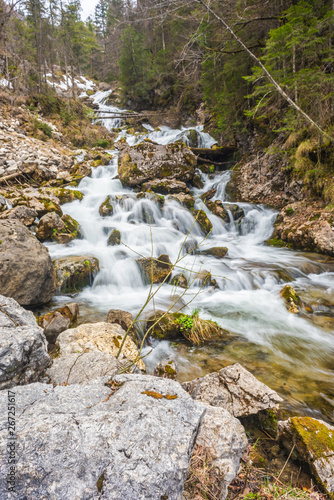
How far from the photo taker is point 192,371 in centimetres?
381

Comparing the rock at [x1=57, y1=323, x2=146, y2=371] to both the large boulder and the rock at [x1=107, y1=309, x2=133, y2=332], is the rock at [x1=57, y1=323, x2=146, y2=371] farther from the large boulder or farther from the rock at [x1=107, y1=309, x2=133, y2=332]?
the large boulder

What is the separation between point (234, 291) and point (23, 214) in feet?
24.6

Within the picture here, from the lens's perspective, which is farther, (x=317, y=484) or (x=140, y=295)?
(x=140, y=295)

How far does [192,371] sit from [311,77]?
8.40 meters

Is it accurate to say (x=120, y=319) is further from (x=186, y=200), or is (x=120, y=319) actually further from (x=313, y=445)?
(x=186, y=200)

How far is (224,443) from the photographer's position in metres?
1.82

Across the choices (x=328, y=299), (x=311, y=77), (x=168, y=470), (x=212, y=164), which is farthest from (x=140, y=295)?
(x=212, y=164)

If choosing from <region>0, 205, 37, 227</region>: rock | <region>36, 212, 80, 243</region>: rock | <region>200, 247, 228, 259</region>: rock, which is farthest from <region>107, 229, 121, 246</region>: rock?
<region>200, 247, 228, 259</region>: rock

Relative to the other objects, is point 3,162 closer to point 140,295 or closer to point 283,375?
point 140,295

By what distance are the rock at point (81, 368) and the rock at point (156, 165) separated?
455 inches

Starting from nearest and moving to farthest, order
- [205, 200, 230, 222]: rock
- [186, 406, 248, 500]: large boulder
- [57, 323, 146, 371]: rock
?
[186, 406, 248, 500]: large boulder
[57, 323, 146, 371]: rock
[205, 200, 230, 222]: rock

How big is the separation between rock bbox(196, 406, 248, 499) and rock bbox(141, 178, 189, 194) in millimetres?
11511

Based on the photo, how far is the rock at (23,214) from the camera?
311 inches

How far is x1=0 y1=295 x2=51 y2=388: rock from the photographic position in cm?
181
